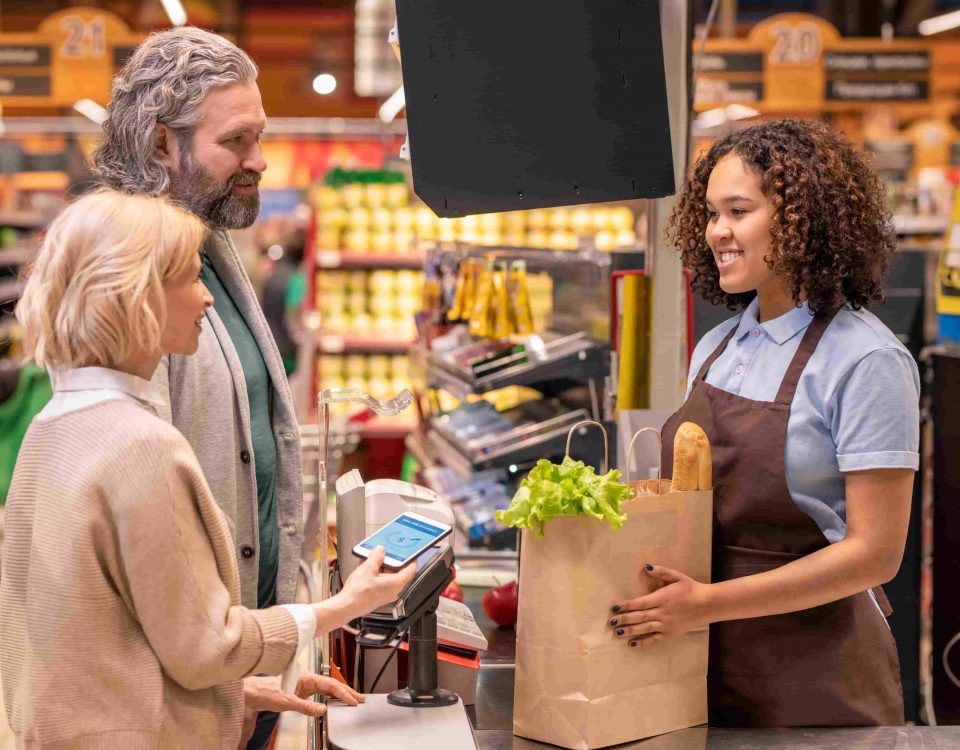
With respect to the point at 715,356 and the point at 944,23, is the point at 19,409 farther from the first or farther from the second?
the point at 944,23

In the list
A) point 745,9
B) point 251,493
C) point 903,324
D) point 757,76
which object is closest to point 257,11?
point 745,9

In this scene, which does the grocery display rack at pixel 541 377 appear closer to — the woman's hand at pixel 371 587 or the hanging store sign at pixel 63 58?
the woman's hand at pixel 371 587

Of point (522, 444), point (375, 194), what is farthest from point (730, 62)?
point (522, 444)

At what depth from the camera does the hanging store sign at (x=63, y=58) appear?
32.2 feet

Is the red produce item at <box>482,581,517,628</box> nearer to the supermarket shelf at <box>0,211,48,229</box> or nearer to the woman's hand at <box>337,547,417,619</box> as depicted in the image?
the woman's hand at <box>337,547,417,619</box>

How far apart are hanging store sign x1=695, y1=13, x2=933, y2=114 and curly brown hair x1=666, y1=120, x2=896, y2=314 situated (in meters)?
8.24

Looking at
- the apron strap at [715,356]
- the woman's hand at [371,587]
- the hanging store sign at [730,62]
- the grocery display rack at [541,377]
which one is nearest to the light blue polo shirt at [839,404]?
the apron strap at [715,356]

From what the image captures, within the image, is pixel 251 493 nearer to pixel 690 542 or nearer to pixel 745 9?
pixel 690 542

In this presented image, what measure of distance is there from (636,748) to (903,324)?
91.0 inches

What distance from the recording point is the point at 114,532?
4.46 ft

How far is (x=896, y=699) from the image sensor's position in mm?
1937

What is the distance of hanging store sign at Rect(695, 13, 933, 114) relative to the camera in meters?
9.95

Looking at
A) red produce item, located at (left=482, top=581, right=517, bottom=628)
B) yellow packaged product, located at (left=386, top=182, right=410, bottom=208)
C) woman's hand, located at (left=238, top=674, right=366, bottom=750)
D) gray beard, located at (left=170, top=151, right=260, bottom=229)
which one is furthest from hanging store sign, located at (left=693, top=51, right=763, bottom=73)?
woman's hand, located at (left=238, top=674, right=366, bottom=750)

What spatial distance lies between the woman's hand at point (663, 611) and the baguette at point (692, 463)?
14cm
